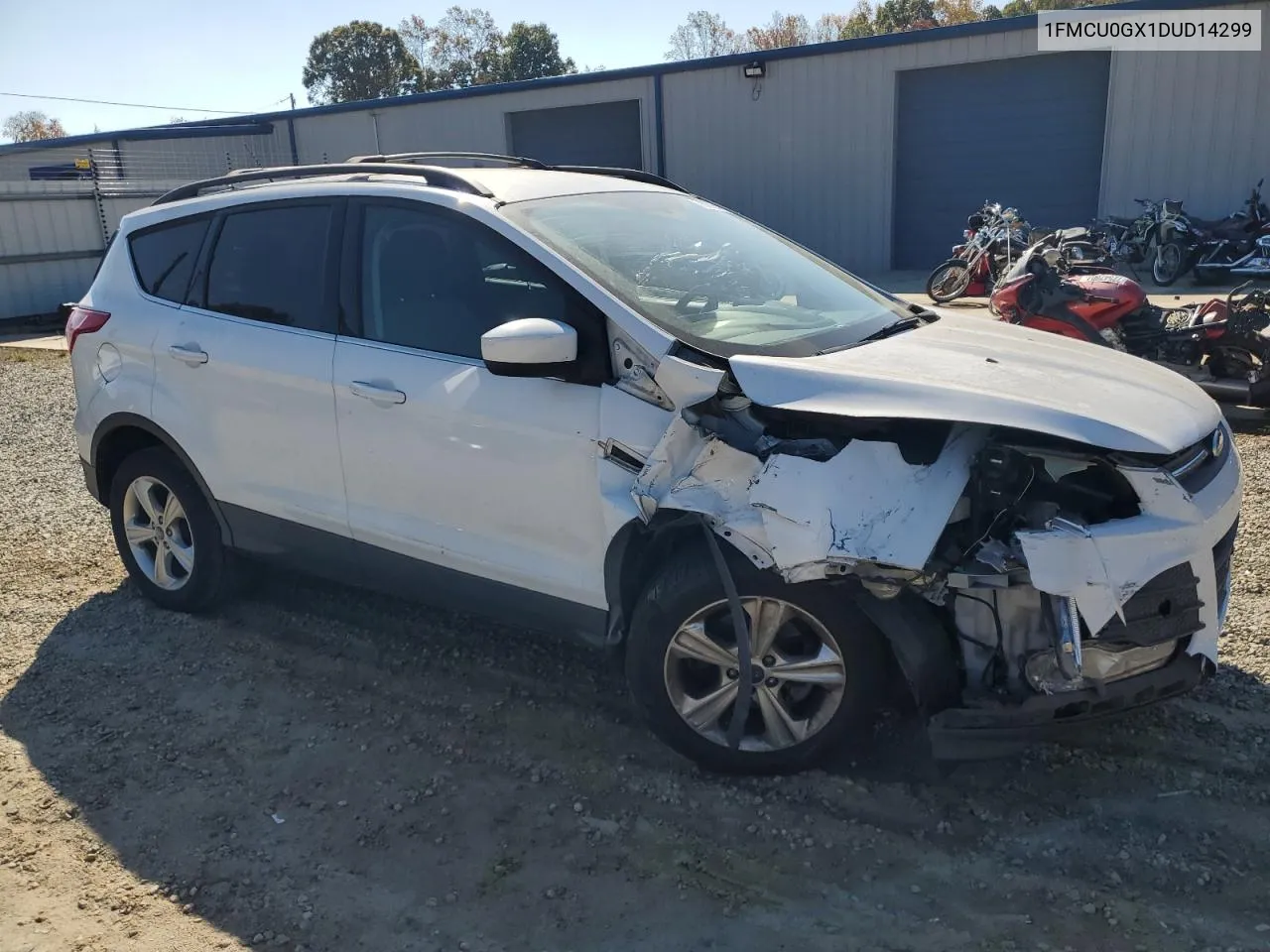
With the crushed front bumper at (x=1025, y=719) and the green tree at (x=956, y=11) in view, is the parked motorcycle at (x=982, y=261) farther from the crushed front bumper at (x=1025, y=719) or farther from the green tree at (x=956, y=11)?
the green tree at (x=956, y=11)

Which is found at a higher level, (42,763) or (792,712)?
(792,712)

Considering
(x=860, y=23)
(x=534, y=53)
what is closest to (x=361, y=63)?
(x=534, y=53)

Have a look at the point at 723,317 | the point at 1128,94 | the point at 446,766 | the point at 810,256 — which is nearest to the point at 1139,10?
the point at 1128,94

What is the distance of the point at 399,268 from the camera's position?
3.79m

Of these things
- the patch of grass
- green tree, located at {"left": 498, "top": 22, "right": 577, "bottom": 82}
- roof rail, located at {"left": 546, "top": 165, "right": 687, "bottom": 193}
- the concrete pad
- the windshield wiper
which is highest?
green tree, located at {"left": 498, "top": 22, "right": 577, "bottom": 82}

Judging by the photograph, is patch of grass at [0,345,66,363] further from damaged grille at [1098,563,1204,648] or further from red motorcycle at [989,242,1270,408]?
damaged grille at [1098,563,1204,648]

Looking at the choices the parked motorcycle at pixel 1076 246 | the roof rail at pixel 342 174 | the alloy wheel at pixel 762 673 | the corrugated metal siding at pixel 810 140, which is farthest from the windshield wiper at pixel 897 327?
the corrugated metal siding at pixel 810 140

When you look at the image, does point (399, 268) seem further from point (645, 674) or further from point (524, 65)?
point (524, 65)

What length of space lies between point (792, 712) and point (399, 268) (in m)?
2.09

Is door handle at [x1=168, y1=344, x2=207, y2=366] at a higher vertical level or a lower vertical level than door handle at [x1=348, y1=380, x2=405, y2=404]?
higher

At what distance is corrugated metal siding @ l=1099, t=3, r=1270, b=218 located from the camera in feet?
49.2

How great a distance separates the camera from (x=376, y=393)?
3672 millimetres

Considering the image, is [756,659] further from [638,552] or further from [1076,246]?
[1076,246]

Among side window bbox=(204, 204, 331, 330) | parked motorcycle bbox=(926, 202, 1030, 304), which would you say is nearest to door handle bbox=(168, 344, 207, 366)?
side window bbox=(204, 204, 331, 330)
